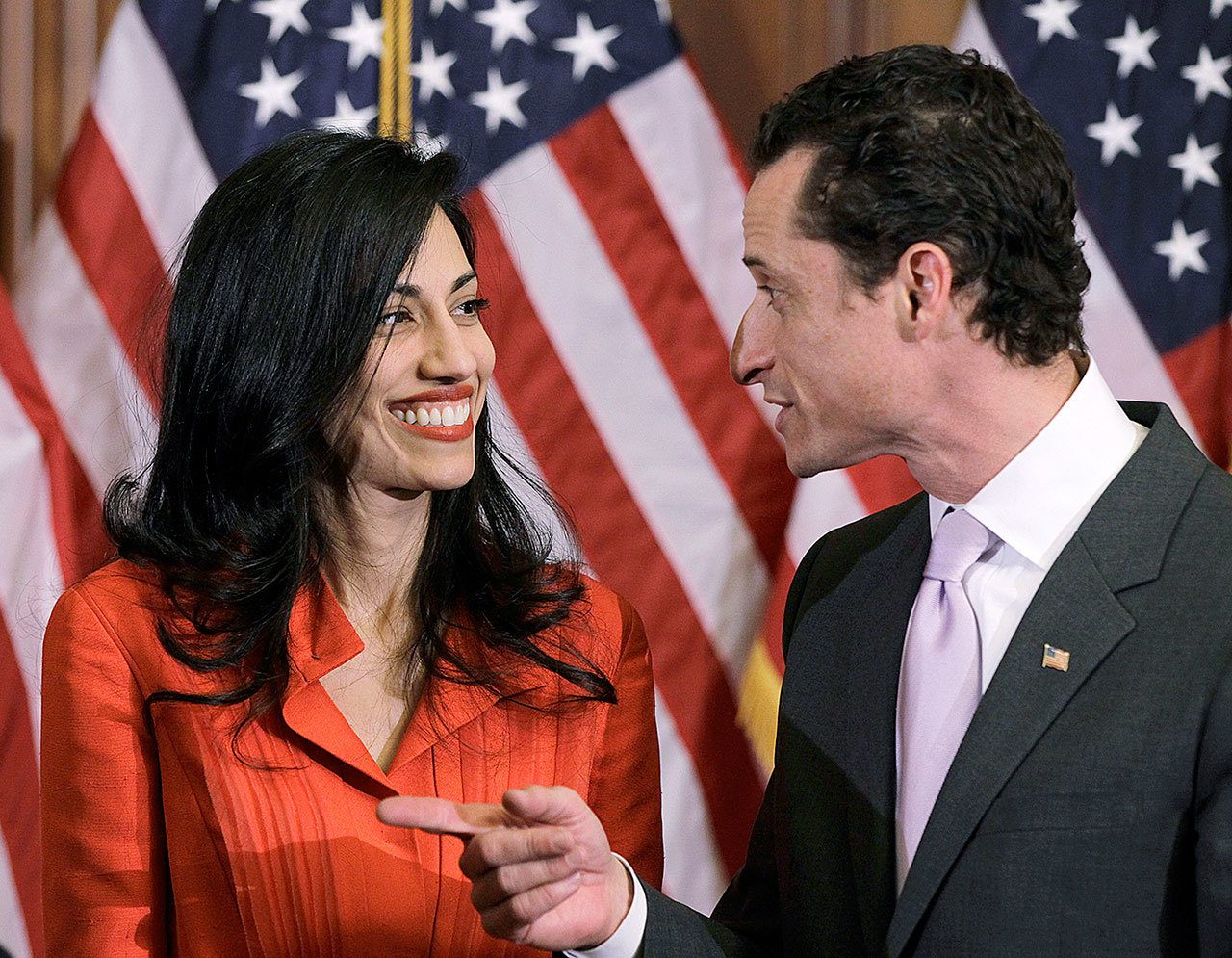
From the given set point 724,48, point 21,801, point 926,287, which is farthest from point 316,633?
point 724,48

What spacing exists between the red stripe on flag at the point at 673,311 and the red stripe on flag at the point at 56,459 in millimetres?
1021

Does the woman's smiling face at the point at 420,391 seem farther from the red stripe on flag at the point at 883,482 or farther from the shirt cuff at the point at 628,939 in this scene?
the red stripe on flag at the point at 883,482

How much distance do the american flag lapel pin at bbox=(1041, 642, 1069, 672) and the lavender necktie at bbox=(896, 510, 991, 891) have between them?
89mm

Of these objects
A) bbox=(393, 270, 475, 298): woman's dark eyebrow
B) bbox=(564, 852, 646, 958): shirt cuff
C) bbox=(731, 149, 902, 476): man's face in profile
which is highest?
bbox=(393, 270, 475, 298): woman's dark eyebrow

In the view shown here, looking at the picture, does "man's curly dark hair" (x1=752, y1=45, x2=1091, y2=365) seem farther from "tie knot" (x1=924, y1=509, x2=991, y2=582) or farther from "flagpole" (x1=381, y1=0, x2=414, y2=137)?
"flagpole" (x1=381, y1=0, x2=414, y2=137)

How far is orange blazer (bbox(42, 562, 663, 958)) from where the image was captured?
60.2 inches

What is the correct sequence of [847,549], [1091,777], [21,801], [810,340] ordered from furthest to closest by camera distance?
[21,801], [847,549], [810,340], [1091,777]

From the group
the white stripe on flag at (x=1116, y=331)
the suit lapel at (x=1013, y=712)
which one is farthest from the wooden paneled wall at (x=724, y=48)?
the suit lapel at (x=1013, y=712)

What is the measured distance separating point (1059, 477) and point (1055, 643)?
16 centimetres

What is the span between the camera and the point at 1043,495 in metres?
1.34

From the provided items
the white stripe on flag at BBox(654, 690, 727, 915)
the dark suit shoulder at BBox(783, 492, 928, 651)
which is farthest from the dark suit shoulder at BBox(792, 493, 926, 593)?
the white stripe on flag at BBox(654, 690, 727, 915)

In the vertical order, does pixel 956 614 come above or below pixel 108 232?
below

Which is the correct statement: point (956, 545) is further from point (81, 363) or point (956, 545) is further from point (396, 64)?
point (81, 363)

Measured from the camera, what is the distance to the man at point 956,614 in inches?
46.9
